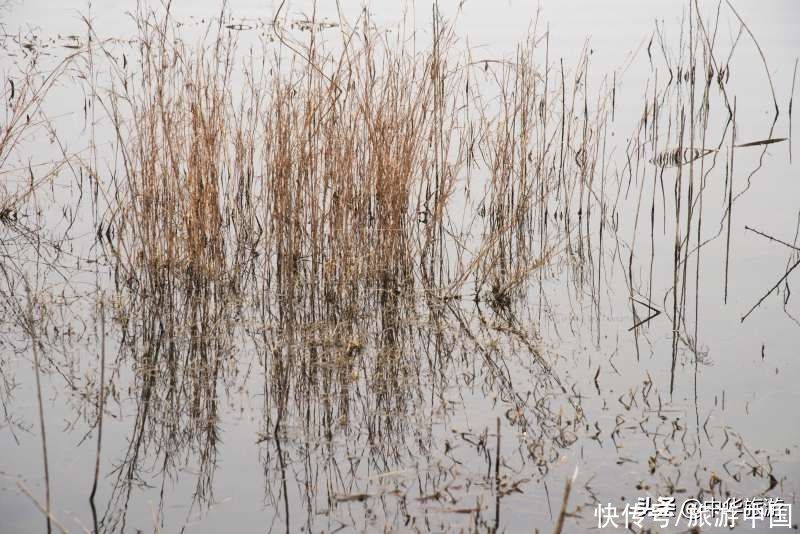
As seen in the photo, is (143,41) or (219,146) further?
(219,146)

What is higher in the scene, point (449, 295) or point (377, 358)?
point (449, 295)

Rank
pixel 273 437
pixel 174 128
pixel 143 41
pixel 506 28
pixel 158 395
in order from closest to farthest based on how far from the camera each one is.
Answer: pixel 273 437
pixel 158 395
pixel 143 41
pixel 174 128
pixel 506 28

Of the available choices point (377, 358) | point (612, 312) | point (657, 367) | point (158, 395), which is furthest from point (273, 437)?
point (612, 312)

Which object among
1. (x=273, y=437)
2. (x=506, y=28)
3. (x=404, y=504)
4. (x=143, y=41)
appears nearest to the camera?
(x=404, y=504)

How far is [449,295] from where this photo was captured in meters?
3.17

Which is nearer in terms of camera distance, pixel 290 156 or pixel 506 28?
pixel 290 156

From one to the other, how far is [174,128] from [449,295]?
1189mm

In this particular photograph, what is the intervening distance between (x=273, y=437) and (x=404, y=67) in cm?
153

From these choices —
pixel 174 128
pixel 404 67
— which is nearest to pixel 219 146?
pixel 174 128

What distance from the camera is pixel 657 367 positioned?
256 cm

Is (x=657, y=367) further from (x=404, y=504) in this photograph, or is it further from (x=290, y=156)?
(x=290, y=156)

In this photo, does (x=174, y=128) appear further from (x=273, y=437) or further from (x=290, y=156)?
(x=273, y=437)

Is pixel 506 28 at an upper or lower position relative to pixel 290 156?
upper

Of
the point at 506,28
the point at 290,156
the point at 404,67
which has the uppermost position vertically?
the point at 506,28
